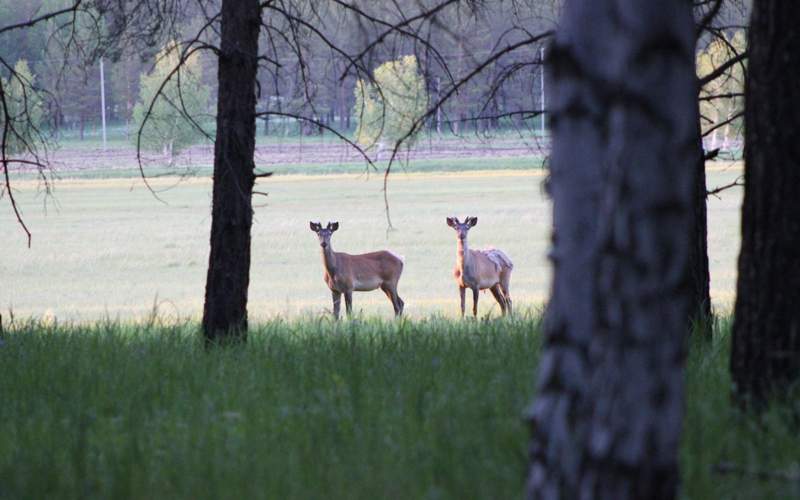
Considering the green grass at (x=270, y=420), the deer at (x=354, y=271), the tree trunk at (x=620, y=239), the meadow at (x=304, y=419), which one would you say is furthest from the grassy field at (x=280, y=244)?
the tree trunk at (x=620, y=239)

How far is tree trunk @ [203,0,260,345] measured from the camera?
7910mm

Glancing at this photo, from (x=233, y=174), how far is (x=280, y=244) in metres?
33.6

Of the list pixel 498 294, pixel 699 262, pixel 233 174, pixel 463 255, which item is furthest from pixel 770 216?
pixel 498 294

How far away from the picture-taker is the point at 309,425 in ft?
14.5

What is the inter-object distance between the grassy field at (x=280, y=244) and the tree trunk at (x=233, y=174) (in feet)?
17.3

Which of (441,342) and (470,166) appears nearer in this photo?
(441,342)

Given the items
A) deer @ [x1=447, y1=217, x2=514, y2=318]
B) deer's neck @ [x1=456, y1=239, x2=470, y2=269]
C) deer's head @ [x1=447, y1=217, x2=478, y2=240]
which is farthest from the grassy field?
deer's head @ [x1=447, y1=217, x2=478, y2=240]

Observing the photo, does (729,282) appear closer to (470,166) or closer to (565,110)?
(565,110)

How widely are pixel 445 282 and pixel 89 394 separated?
25403 mm

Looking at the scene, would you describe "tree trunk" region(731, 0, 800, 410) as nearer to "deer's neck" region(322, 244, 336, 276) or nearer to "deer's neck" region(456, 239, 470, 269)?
"deer's neck" region(322, 244, 336, 276)

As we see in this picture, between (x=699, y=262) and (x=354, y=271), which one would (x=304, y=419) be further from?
(x=354, y=271)

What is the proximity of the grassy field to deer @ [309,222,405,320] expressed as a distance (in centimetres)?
96

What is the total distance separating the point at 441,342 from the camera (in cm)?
696

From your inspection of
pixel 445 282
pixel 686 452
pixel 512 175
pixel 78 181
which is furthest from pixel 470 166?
pixel 686 452
